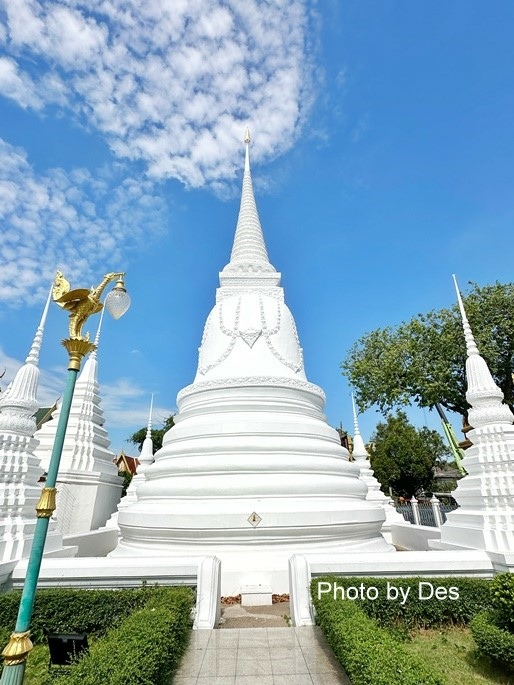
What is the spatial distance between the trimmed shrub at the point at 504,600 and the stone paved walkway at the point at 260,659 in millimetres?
2405

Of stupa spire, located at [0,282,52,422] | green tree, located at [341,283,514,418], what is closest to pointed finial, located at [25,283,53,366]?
stupa spire, located at [0,282,52,422]

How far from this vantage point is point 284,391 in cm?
1166

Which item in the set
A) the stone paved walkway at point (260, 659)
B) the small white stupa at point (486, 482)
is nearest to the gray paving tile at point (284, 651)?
the stone paved walkway at point (260, 659)

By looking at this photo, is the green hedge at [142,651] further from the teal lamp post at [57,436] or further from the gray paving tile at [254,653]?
the gray paving tile at [254,653]

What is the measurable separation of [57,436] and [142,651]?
2.33 m

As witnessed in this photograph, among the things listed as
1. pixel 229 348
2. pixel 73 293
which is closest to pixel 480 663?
pixel 73 293

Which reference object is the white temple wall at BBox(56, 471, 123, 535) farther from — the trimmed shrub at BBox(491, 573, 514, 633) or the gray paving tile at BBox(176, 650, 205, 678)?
the trimmed shrub at BBox(491, 573, 514, 633)

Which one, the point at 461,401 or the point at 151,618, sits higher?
the point at 461,401

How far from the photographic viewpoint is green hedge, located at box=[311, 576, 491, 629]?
6.34 m

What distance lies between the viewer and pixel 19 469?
8719mm

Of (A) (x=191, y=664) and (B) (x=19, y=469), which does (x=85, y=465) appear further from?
(A) (x=191, y=664)

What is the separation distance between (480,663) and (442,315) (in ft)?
75.8

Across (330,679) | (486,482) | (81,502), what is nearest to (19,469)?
(81,502)

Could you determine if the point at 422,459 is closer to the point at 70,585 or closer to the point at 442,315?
the point at 442,315
